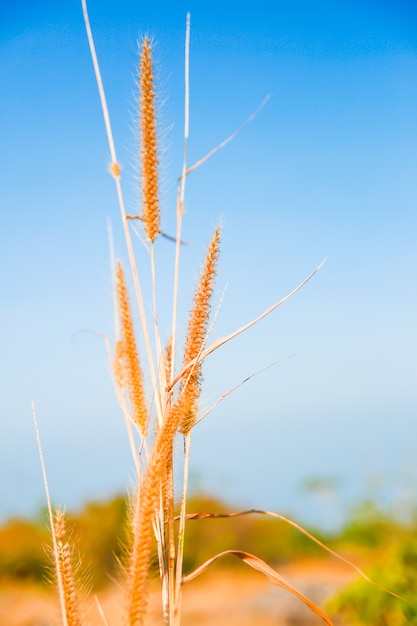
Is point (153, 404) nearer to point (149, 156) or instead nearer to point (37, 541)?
point (149, 156)

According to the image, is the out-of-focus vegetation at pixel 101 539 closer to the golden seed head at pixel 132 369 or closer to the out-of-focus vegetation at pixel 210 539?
the out-of-focus vegetation at pixel 210 539

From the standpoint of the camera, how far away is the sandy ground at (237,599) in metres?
3.72

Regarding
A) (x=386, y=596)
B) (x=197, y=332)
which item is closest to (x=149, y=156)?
(x=197, y=332)

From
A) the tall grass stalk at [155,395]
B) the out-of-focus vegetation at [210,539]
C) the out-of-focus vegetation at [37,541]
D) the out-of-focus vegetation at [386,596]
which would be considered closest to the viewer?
the tall grass stalk at [155,395]

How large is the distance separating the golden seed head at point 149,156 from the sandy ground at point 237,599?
316 cm

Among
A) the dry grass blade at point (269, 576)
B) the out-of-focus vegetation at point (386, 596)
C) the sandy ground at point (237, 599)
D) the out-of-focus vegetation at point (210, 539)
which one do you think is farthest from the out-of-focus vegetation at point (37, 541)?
the dry grass blade at point (269, 576)

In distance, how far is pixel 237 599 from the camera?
4027mm

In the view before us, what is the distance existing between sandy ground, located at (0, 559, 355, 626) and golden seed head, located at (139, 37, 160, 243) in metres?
3.16

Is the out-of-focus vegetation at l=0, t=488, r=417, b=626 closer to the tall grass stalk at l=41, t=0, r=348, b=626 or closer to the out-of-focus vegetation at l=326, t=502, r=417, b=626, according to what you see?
the out-of-focus vegetation at l=326, t=502, r=417, b=626

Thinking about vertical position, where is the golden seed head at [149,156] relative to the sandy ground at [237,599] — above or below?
above

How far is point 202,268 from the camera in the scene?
695 mm

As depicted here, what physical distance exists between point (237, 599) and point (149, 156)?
3844 millimetres

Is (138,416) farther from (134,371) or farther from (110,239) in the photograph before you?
(110,239)

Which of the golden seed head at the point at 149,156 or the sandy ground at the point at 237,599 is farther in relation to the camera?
the sandy ground at the point at 237,599
